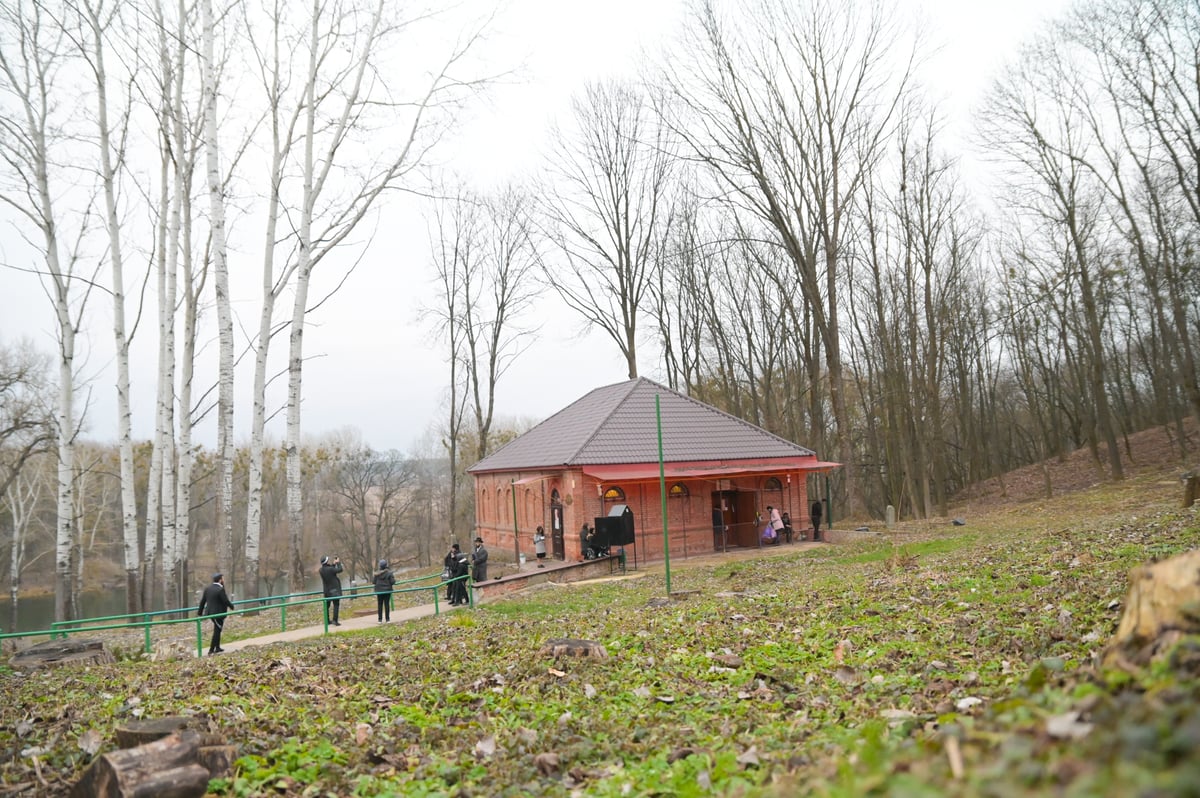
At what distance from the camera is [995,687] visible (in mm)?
4984

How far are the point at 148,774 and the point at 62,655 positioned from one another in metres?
9.74

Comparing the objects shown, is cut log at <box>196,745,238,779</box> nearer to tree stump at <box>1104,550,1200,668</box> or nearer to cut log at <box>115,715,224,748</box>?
cut log at <box>115,715,224,748</box>

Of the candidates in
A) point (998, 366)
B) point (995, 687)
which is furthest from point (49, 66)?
point (998, 366)

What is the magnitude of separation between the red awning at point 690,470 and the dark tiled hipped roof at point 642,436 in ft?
0.85

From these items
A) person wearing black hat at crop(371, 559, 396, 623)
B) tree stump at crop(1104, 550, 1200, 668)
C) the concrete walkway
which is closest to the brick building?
the concrete walkway

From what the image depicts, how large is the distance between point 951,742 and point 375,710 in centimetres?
539

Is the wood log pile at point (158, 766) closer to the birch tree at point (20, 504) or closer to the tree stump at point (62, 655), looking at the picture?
the tree stump at point (62, 655)

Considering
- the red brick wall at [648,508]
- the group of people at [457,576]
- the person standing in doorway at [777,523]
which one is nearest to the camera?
the group of people at [457,576]

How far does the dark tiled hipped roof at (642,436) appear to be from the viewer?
27141 mm

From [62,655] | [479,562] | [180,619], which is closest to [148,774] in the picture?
[62,655]

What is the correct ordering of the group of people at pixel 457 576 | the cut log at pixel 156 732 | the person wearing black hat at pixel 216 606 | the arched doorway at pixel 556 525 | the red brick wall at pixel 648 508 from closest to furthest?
the cut log at pixel 156 732, the person wearing black hat at pixel 216 606, the group of people at pixel 457 576, the red brick wall at pixel 648 508, the arched doorway at pixel 556 525

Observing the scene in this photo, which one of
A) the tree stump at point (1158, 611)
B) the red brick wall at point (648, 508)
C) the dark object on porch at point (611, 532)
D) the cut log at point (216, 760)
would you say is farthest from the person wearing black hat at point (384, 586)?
the tree stump at point (1158, 611)

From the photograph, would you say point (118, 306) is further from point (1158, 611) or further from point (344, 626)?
point (1158, 611)

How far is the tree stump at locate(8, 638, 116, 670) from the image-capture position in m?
11.4
